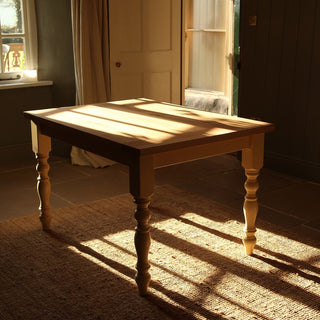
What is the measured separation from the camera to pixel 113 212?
4039 mm

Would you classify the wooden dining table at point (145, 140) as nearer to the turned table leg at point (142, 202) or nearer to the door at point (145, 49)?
the turned table leg at point (142, 202)

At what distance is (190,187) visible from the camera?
4656mm

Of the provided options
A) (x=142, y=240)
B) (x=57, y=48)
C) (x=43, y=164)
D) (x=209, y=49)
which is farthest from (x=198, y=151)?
(x=209, y=49)

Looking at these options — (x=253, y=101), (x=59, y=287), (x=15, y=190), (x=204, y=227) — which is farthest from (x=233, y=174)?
(x=59, y=287)

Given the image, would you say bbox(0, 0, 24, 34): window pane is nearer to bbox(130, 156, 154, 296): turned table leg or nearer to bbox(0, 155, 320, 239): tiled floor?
bbox(0, 155, 320, 239): tiled floor

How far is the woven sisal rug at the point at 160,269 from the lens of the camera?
2.73m

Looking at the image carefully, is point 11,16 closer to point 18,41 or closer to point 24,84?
point 18,41

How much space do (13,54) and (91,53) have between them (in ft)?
2.68

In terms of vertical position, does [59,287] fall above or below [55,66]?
below

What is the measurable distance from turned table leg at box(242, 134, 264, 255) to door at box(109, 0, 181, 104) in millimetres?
2520

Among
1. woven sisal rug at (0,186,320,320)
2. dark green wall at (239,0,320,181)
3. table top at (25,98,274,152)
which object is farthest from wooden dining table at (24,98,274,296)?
dark green wall at (239,0,320,181)

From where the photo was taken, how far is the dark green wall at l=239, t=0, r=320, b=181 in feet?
15.5

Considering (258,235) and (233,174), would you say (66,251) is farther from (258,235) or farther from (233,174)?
(233,174)

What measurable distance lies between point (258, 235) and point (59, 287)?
137 cm
